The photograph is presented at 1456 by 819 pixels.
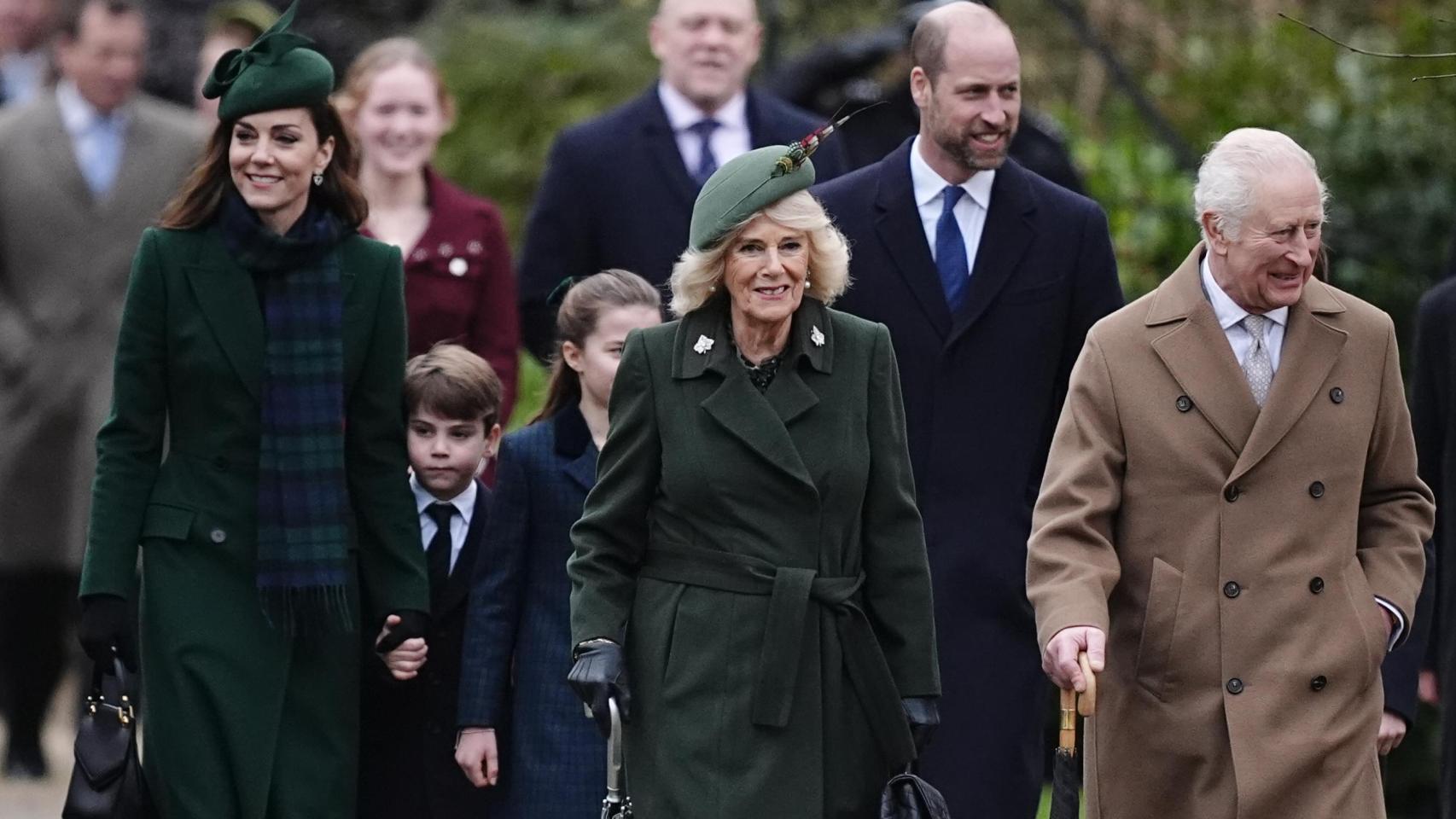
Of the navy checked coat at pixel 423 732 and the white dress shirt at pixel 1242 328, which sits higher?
the white dress shirt at pixel 1242 328

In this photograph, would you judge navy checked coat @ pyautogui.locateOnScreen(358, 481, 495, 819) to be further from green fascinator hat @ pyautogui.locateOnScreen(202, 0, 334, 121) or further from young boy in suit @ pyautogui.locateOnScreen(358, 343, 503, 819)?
green fascinator hat @ pyautogui.locateOnScreen(202, 0, 334, 121)

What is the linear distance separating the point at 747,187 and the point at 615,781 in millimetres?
1278

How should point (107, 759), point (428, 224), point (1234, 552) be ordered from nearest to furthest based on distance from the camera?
point (1234, 552) < point (107, 759) < point (428, 224)

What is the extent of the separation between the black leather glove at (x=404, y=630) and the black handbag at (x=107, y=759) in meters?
0.63

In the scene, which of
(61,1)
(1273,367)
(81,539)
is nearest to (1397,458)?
(1273,367)

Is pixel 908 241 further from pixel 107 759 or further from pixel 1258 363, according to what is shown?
pixel 107 759

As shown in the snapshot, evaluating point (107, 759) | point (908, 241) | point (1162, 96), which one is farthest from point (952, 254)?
point (1162, 96)

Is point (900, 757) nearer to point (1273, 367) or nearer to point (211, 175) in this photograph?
point (1273, 367)

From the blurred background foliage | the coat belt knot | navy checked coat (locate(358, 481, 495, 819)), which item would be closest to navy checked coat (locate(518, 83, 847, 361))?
navy checked coat (locate(358, 481, 495, 819))

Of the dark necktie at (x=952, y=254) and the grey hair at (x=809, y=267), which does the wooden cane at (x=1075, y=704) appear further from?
the dark necktie at (x=952, y=254)

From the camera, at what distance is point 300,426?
264 inches

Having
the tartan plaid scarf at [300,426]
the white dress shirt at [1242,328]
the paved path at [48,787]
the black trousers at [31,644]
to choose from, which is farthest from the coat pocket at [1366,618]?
the black trousers at [31,644]

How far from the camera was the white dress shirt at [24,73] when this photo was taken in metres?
12.4

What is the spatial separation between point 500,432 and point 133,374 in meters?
1.13
